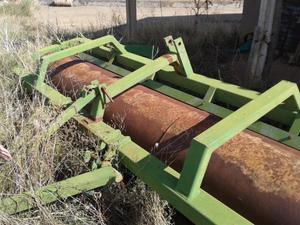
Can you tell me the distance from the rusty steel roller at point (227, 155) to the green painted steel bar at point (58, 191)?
0.34m

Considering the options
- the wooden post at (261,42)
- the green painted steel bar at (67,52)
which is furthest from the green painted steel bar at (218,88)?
the wooden post at (261,42)

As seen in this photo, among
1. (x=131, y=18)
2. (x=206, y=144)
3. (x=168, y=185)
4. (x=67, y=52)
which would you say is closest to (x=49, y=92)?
(x=67, y=52)

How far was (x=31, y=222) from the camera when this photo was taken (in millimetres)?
1983

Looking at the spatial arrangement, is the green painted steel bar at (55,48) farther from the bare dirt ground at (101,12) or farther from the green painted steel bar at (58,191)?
the bare dirt ground at (101,12)

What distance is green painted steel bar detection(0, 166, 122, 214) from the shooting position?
1.94 meters

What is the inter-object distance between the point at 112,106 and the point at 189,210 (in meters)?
1.25

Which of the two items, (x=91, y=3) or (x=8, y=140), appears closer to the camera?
(x=8, y=140)

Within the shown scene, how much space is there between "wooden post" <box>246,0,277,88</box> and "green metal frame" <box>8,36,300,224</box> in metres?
1.78

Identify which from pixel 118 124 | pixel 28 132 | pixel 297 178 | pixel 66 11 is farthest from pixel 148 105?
pixel 66 11

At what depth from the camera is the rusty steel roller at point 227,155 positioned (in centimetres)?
175

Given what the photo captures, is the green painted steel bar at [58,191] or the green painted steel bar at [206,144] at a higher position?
the green painted steel bar at [206,144]

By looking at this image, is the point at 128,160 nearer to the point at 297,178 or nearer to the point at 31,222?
the point at 31,222

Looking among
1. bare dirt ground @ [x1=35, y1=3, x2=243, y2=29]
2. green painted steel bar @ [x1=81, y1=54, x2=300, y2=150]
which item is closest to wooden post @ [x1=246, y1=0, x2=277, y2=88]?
green painted steel bar @ [x1=81, y1=54, x2=300, y2=150]

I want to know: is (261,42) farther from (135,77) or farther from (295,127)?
(295,127)
